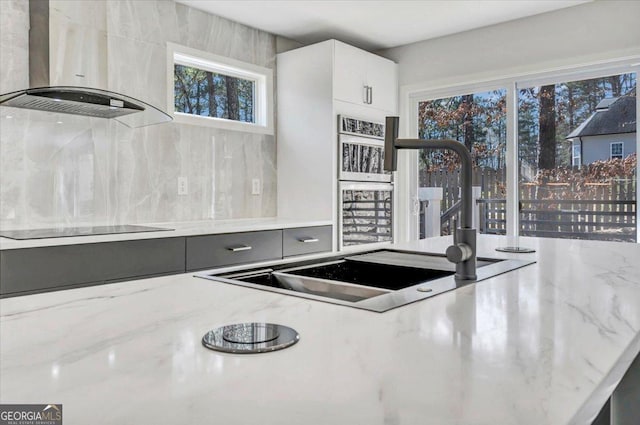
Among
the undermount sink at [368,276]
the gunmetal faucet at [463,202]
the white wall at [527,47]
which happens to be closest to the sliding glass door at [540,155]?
the white wall at [527,47]

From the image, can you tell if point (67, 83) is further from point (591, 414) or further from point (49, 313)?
point (591, 414)

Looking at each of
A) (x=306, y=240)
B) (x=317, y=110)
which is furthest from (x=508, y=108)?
(x=306, y=240)

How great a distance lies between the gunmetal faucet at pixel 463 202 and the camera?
3.86 feet

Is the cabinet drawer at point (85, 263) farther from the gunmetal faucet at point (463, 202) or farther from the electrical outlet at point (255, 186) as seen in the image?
the gunmetal faucet at point (463, 202)

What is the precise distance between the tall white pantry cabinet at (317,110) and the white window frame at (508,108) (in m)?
0.38

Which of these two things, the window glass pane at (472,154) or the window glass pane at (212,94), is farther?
the window glass pane at (472,154)

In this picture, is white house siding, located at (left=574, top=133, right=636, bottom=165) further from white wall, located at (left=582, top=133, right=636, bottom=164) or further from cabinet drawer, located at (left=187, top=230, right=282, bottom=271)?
cabinet drawer, located at (left=187, top=230, right=282, bottom=271)

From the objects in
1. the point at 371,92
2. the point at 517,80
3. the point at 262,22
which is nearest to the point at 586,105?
the point at 517,80

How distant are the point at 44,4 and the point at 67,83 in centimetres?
58

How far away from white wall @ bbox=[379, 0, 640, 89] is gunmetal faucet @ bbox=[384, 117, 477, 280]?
274cm

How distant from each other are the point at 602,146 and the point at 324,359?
3.49 metres

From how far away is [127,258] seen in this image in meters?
2.32

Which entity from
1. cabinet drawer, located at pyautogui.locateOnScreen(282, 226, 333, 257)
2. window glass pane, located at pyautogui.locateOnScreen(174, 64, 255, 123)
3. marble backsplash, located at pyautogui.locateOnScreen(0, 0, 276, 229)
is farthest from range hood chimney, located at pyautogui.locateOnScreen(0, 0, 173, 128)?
cabinet drawer, located at pyautogui.locateOnScreen(282, 226, 333, 257)

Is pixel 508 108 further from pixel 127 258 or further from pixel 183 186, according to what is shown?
pixel 127 258
